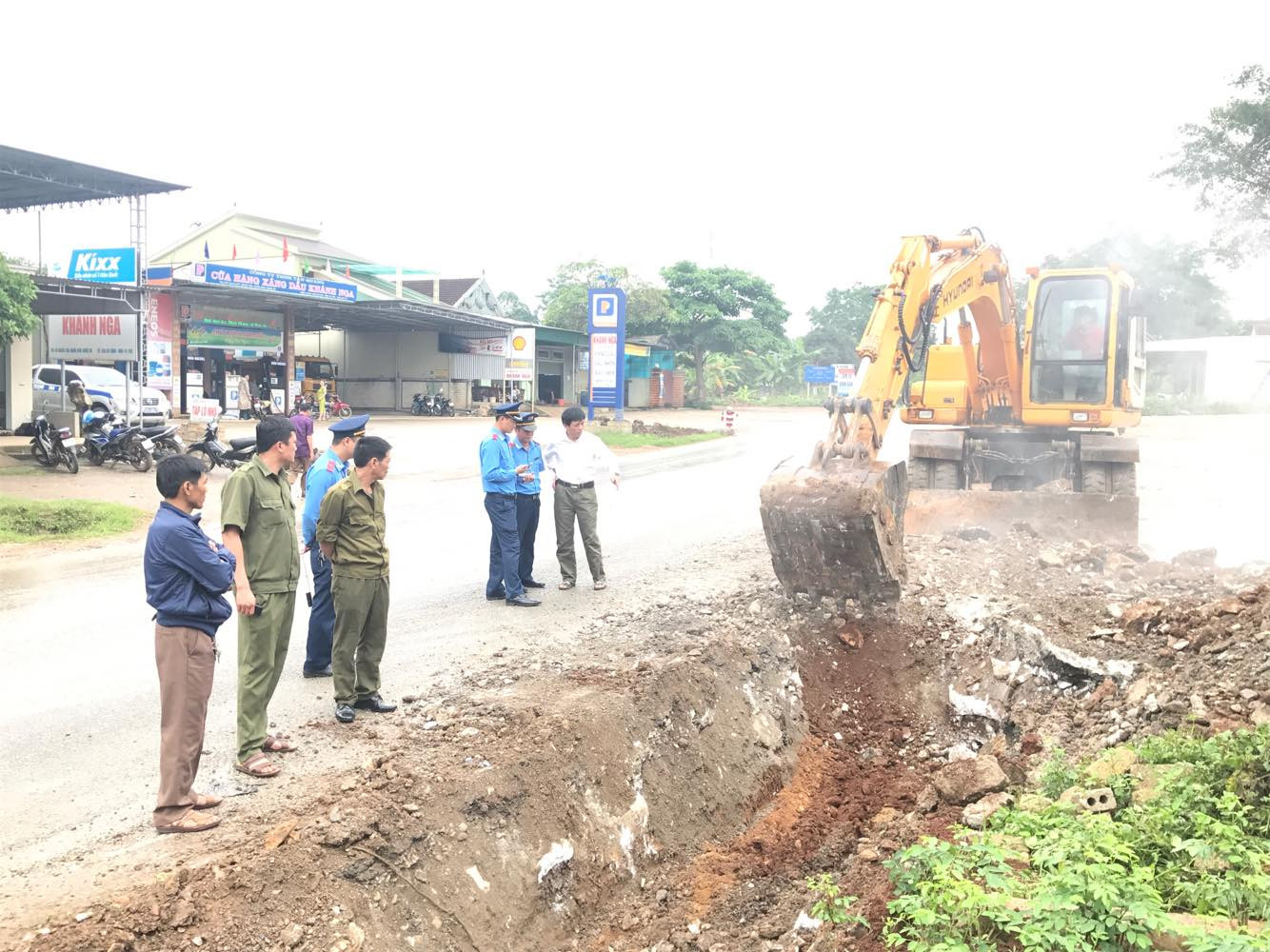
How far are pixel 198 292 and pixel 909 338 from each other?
25.8 meters

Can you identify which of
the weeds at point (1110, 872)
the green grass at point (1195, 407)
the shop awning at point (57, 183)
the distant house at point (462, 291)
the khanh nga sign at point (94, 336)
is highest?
the distant house at point (462, 291)

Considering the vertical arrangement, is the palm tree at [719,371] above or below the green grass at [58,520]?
above

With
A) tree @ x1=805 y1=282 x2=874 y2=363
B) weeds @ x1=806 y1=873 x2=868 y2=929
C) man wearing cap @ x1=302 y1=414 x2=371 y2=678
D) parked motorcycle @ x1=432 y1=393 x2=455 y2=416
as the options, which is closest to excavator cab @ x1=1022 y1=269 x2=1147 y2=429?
man wearing cap @ x1=302 y1=414 x2=371 y2=678

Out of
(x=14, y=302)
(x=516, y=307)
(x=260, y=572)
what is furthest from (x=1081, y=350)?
(x=516, y=307)

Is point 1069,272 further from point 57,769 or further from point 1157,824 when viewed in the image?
point 57,769

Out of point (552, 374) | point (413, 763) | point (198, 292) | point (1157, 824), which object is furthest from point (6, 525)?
point (552, 374)

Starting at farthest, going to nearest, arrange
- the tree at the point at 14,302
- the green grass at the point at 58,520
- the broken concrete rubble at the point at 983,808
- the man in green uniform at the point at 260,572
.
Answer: the tree at the point at 14,302 → the green grass at the point at 58,520 → the man in green uniform at the point at 260,572 → the broken concrete rubble at the point at 983,808

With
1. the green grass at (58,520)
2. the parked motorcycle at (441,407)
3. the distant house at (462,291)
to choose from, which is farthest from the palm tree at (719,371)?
the green grass at (58,520)

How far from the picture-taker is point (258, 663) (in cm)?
512

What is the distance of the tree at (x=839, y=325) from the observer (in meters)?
68.9

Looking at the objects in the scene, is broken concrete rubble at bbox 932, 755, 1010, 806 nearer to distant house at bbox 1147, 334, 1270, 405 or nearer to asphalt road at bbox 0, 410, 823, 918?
asphalt road at bbox 0, 410, 823, 918

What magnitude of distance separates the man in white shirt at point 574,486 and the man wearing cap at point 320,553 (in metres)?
2.81

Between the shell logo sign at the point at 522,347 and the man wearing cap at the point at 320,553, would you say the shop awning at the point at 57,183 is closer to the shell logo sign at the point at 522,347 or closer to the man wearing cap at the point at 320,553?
the man wearing cap at the point at 320,553

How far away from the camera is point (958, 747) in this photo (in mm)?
6355
